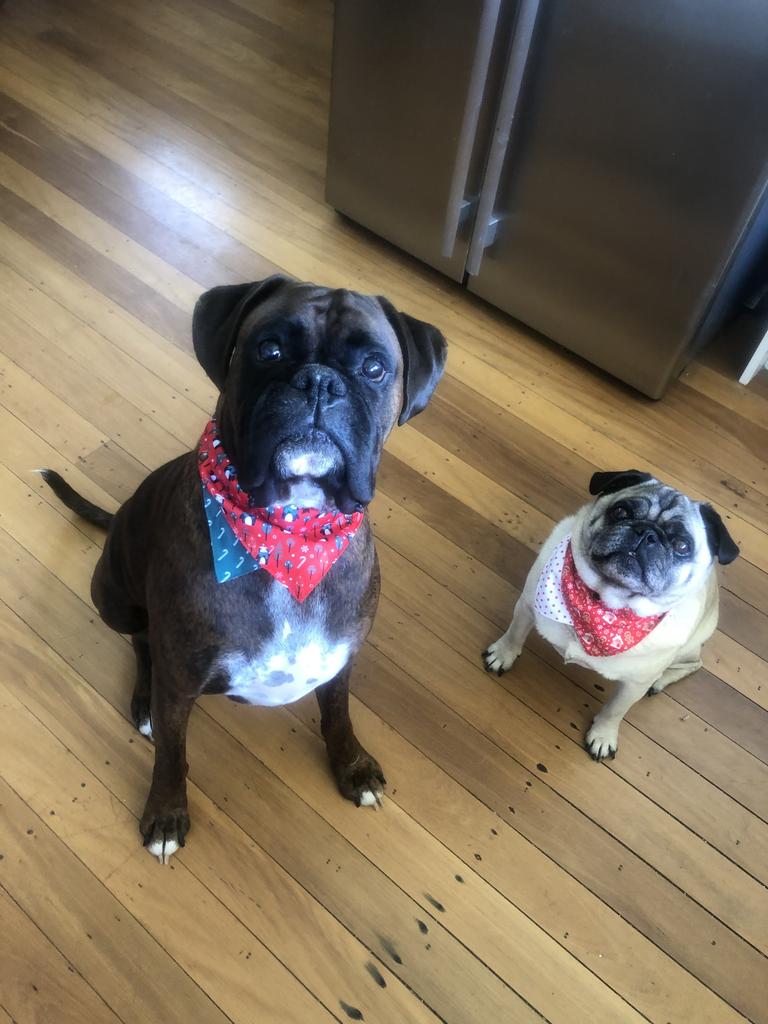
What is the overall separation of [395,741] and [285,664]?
64 cm

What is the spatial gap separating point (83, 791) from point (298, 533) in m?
0.89

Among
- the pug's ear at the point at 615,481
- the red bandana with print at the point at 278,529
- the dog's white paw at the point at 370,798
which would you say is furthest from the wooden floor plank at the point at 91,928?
the pug's ear at the point at 615,481

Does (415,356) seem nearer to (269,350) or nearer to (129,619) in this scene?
(269,350)

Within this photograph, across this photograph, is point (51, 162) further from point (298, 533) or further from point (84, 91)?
point (298, 533)

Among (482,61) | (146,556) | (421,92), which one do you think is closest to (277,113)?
(421,92)

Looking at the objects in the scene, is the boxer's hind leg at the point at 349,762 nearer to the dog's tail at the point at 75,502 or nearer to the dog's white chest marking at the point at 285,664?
the dog's white chest marking at the point at 285,664

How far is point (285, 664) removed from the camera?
1.44 m

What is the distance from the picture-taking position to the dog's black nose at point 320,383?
4.00ft

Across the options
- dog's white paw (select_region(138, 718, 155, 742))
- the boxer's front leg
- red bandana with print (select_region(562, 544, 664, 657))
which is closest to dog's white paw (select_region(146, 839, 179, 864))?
the boxer's front leg

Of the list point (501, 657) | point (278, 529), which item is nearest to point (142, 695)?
point (278, 529)

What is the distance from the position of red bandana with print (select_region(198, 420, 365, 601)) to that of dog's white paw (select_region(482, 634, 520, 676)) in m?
0.82

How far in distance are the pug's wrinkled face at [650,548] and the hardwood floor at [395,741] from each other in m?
0.49

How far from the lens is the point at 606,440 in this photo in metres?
2.69

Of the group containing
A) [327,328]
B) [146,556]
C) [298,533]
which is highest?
[327,328]
